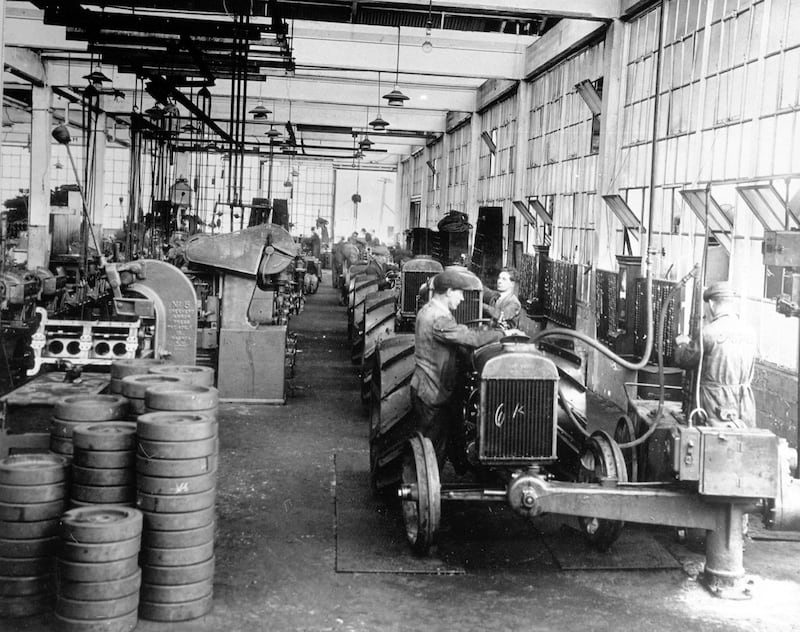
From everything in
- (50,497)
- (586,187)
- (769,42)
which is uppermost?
(769,42)

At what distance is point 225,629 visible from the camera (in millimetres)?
4359

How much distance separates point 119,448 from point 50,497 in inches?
15.9

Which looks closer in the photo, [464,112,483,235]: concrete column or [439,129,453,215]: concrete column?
[464,112,483,235]: concrete column

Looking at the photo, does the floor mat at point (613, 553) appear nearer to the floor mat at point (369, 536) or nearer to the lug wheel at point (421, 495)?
the floor mat at point (369, 536)

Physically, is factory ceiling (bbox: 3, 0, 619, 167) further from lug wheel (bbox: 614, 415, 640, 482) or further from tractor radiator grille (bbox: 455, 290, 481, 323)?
Answer: lug wheel (bbox: 614, 415, 640, 482)

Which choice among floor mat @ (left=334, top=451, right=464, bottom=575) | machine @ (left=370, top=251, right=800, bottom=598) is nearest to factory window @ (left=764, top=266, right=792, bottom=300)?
machine @ (left=370, top=251, right=800, bottom=598)

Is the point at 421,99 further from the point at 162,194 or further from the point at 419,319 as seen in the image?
the point at 419,319

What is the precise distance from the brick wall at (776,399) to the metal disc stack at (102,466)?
5145 millimetres

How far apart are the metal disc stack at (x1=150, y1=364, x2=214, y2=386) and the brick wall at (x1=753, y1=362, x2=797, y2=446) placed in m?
4.57

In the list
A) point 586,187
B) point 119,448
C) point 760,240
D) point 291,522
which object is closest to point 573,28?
point 586,187

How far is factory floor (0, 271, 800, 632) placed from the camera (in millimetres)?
4594

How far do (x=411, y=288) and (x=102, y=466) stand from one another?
266 inches

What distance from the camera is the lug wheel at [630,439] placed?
6.38m

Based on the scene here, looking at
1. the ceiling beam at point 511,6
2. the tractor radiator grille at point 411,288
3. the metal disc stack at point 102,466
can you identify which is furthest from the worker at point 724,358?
the ceiling beam at point 511,6
